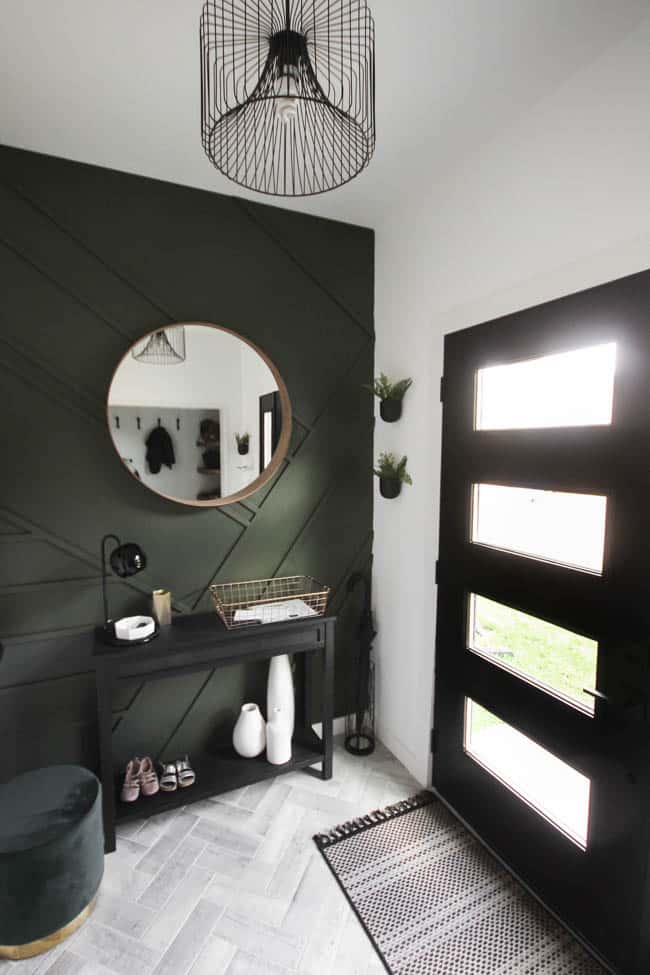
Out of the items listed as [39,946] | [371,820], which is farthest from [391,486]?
[39,946]

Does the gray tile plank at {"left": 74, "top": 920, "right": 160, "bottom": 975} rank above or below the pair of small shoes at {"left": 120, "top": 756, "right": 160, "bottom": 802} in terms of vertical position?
below

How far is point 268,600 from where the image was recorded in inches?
97.2

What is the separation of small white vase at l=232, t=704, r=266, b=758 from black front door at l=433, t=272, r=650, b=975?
0.91 m

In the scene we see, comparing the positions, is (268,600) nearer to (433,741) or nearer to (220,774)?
(220,774)

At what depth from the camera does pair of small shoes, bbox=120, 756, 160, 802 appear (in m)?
2.13

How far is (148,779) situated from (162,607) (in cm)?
76

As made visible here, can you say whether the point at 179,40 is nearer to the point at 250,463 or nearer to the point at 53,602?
the point at 250,463

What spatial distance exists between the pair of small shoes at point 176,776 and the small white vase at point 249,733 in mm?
245

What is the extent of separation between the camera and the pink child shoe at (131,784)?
2.12 meters

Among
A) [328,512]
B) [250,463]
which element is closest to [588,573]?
[328,512]

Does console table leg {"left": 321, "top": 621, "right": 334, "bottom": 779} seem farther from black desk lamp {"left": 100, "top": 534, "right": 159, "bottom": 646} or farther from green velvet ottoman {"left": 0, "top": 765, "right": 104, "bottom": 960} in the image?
green velvet ottoman {"left": 0, "top": 765, "right": 104, "bottom": 960}

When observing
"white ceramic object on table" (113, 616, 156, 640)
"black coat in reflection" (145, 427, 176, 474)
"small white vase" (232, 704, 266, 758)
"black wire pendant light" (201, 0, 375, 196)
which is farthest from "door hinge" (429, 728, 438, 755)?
"black wire pendant light" (201, 0, 375, 196)

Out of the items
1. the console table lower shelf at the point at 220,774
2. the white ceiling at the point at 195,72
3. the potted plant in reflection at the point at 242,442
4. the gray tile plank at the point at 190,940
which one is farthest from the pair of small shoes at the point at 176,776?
the white ceiling at the point at 195,72

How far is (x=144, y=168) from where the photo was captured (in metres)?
2.08
